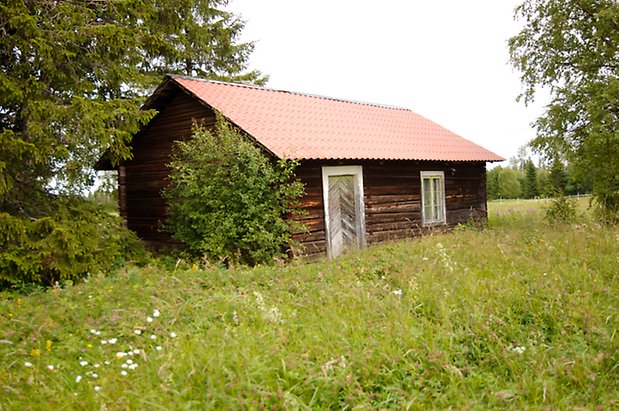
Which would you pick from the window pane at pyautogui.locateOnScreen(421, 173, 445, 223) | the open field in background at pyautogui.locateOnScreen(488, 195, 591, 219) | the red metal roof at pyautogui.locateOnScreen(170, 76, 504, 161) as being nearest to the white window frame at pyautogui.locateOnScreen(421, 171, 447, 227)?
the window pane at pyautogui.locateOnScreen(421, 173, 445, 223)

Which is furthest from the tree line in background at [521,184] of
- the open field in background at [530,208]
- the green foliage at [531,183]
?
the open field in background at [530,208]

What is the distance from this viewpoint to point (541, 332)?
4.28 meters

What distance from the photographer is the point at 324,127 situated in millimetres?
A: 13508

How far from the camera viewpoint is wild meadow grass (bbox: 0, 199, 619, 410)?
11.0ft

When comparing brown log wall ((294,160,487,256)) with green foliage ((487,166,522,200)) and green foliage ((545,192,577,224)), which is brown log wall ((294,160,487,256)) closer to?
green foliage ((545,192,577,224))

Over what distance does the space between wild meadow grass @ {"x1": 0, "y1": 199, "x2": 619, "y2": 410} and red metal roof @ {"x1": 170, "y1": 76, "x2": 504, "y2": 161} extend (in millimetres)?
5429

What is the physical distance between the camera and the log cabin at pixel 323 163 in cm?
1143

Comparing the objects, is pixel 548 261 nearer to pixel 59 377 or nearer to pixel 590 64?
pixel 59 377

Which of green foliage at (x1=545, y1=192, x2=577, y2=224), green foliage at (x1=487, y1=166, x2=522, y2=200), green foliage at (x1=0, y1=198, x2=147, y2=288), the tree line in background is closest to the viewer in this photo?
green foliage at (x1=0, y1=198, x2=147, y2=288)

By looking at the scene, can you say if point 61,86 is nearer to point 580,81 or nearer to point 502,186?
point 580,81

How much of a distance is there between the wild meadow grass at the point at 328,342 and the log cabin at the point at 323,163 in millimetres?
5316

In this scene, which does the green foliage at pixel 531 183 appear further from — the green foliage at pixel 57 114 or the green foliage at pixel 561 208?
the green foliage at pixel 57 114

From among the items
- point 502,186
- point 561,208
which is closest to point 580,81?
point 561,208

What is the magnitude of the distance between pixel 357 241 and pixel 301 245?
2.68 metres
